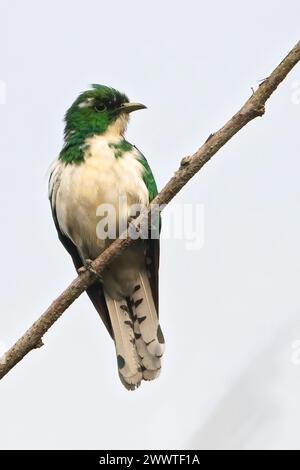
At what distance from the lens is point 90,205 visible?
6.64 meters

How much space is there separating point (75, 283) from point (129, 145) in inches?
74.8

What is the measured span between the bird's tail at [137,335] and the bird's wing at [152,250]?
0.16ft

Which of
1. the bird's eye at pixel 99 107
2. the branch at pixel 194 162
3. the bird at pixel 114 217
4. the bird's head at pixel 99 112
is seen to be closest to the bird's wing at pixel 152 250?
the bird at pixel 114 217

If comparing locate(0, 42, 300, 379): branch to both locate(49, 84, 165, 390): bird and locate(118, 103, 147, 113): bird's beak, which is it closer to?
locate(49, 84, 165, 390): bird

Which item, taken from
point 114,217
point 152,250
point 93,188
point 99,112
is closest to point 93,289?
point 152,250

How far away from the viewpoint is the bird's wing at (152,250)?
680 centimetres

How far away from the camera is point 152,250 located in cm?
683

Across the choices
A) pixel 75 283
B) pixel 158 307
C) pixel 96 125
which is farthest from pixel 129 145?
pixel 75 283

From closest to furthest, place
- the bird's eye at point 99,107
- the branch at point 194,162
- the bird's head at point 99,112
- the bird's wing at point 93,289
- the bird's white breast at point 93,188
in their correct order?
the branch at point 194,162
the bird's white breast at point 93,188
the bird's wing at point 93,289
the bird's head at point 99,112
the bird's eye at point 99,107

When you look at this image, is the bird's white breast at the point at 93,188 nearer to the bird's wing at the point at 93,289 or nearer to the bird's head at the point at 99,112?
the bird's wing at the point at 93,289

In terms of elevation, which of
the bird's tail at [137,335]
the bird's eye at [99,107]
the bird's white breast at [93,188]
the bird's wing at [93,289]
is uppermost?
the bird's eye at [99,107]

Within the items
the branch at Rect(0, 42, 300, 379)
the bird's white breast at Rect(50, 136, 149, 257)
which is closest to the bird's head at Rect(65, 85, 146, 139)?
the bird's white breast at Rect(50, 136, 149, 257)

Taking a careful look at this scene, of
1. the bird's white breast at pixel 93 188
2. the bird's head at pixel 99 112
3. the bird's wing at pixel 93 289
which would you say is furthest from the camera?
the bird's head at pixel 99 112

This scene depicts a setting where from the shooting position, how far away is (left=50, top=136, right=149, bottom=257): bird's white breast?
6598mm
